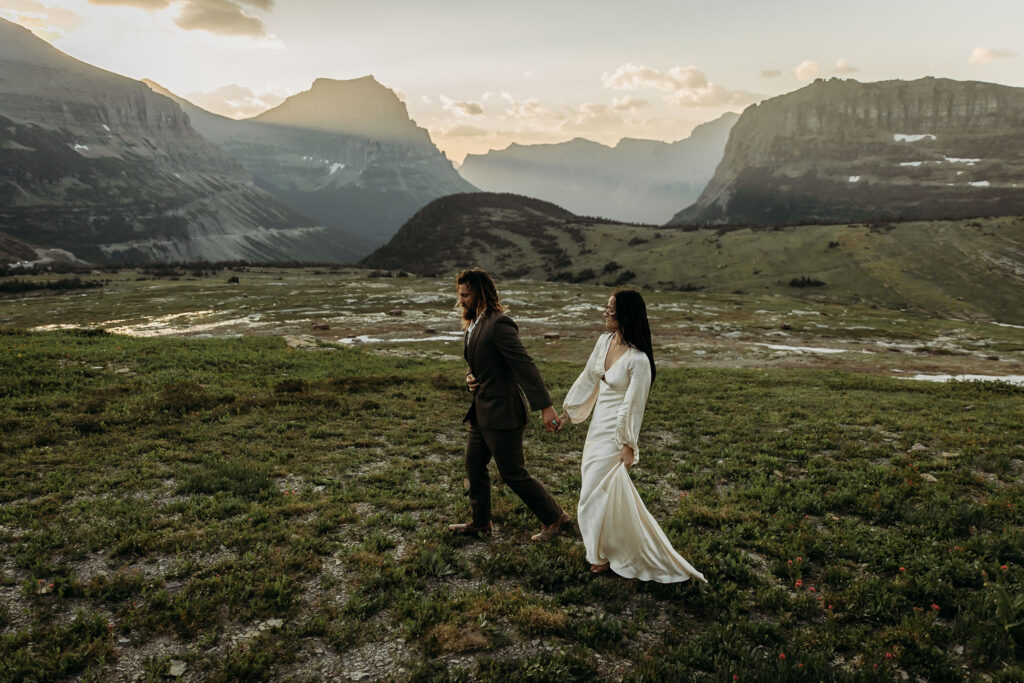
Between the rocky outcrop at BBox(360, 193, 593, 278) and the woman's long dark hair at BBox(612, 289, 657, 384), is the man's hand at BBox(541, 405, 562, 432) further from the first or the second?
the rocky outcrop at BBox(360, 193, 593, 278)

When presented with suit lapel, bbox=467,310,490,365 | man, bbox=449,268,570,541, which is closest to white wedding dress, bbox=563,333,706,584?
man, bbox=449,268,570,541

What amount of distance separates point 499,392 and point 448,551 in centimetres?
288

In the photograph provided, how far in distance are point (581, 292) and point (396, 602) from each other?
255 ft

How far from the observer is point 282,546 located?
832 cm

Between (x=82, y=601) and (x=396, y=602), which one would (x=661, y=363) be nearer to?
(x=396, y=602)

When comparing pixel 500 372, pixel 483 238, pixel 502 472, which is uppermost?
pixel 483 238

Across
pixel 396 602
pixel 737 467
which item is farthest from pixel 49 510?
pixel 737 467

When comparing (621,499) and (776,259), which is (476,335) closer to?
(621,499)

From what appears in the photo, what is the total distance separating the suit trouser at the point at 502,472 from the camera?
794 centimetres

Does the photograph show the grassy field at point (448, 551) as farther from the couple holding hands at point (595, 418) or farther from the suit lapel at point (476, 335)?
the suit lapel at point (476, 335)

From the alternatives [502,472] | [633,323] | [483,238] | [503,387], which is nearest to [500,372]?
[503,387]

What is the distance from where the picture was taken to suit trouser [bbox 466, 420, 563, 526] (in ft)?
26.1

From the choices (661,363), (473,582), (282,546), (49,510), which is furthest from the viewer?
(661,363)

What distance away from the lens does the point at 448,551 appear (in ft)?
27.0
